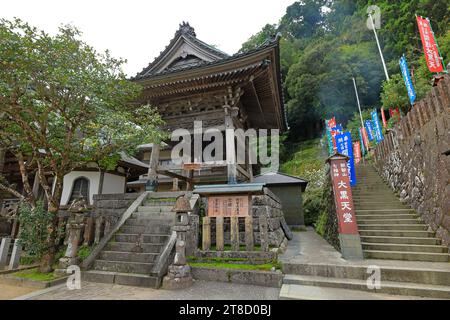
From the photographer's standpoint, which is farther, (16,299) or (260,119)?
(260,119)

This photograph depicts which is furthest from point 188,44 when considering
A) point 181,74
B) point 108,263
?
point 108,263

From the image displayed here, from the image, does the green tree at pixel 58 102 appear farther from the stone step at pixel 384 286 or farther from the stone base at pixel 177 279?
the stone step at pixel 384 286

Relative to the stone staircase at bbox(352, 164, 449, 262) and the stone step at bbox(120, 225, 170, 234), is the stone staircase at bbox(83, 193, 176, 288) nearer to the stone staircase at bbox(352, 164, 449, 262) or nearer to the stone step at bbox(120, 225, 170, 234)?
the stone step at bbox(120, 225, 170, 234)

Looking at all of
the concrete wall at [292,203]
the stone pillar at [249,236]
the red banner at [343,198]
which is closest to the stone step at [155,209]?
the stone pillar at [249,236]

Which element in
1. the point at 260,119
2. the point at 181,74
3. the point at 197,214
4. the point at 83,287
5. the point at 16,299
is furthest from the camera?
the point at 260,119

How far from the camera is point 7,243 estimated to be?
6832mm

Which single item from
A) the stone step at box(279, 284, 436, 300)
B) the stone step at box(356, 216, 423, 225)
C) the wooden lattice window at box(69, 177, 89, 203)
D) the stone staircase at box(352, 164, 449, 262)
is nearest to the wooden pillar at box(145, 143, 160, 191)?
the stone step at box(279, 284, 436, 300)

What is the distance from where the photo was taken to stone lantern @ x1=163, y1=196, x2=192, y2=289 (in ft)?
14.4

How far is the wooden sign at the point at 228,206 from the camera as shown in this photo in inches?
210

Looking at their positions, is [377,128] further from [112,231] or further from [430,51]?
[112,231]
